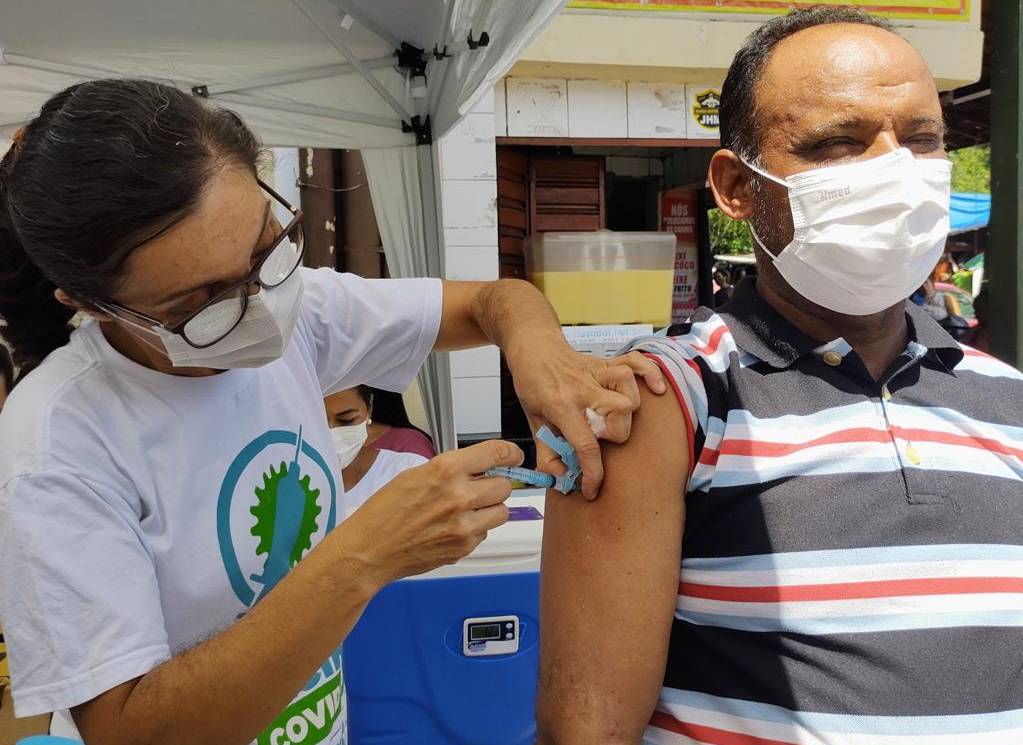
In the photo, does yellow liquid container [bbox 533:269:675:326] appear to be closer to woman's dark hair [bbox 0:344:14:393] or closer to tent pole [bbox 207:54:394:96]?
tent pole [bbox 207:54:394:96]

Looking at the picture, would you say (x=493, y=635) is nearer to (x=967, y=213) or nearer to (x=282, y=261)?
(x=282, y=261)

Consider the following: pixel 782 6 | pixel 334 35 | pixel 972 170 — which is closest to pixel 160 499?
pixel 334 35

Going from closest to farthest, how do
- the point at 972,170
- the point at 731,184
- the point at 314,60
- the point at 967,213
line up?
the point at 731,184 → the point at 314,60 → the point at 967,213 → the point at 972,170

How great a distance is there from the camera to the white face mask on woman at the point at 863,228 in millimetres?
1280

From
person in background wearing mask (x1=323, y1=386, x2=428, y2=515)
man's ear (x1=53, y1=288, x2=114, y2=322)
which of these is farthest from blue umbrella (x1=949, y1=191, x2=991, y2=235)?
man's ear (x1=53, y1=288, x2=114, y2=322)

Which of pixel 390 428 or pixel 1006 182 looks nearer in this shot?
pixel 1006 182

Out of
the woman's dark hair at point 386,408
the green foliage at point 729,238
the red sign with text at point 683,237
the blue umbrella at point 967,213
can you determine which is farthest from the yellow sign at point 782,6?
the green foliage at point 729,238

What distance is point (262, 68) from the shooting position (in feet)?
11.7

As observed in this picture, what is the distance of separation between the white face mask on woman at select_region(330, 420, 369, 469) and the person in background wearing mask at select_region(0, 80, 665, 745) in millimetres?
1233

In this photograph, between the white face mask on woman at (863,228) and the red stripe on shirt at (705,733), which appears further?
the white face mask on woman at (863,228)

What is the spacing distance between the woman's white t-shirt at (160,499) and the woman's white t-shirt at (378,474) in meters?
1.01

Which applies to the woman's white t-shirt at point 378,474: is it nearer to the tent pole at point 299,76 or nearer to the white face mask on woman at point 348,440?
the white face mask on woman at point 348,440

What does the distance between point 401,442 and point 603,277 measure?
2179 millimetres

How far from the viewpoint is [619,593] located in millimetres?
1097
